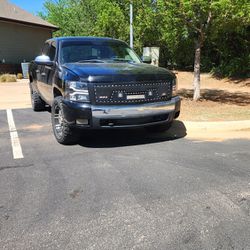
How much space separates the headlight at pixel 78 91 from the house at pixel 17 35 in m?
18.9

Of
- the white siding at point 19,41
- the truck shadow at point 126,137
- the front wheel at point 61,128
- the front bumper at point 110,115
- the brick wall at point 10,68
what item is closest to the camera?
the front bumper at point 110,115

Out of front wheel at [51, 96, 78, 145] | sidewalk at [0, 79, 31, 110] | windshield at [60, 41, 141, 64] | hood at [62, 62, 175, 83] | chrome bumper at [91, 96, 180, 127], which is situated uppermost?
windshield at [60, 41, 141, 64]

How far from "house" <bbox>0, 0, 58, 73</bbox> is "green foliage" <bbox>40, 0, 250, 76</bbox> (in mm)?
3947

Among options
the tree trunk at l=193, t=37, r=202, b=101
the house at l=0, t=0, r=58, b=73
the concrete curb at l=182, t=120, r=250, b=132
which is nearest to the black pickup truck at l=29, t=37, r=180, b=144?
the concrete curb at l=182, t=120, r=250, b=132

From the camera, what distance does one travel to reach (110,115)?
239 inches

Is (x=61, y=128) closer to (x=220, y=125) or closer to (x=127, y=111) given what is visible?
(x=127, y=111)

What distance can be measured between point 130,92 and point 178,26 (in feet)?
17.5

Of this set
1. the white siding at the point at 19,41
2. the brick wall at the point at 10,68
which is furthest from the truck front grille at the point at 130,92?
the white siding at the point at 19,41

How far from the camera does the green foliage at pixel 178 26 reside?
9898 millimetres

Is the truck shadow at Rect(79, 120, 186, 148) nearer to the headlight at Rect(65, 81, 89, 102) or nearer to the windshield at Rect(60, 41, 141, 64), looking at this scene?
the headlight at Rect(65, 81, 89, 102)

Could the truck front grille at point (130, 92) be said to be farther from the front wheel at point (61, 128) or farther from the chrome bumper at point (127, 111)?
the front wheel at point (61, 128)

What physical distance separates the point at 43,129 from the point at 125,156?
2.60 m

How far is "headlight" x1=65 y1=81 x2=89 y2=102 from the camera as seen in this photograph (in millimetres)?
6070

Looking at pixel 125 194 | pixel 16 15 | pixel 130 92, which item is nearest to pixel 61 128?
pixel 130 92
